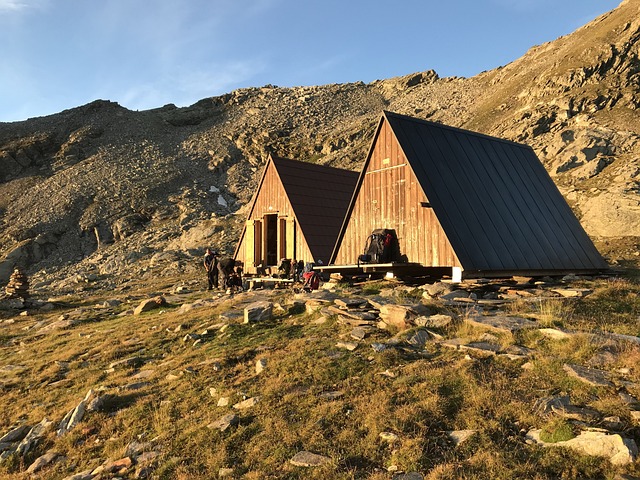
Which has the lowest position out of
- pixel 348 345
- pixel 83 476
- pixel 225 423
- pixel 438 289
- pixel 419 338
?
pixel 83 476

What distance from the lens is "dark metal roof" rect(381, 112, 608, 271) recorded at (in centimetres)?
1523

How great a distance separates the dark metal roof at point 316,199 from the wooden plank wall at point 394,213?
131 inches

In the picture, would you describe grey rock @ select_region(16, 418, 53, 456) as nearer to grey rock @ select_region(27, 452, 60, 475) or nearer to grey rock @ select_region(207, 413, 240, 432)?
grey rock @ select_region(27, 452, 60, 475)

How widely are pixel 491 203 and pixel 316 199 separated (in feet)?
32.1

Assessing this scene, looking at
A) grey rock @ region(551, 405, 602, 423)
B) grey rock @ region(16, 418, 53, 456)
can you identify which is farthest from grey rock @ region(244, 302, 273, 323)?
grey rock @ region(551, 405, 602, 423)

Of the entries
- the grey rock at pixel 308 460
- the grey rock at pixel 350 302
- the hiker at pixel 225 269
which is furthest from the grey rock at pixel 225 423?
the hiker at pixel 225 269

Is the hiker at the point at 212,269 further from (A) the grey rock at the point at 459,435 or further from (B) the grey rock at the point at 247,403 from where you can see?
(A) the grey rock at the point at 459,435

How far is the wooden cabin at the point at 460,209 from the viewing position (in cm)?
1514

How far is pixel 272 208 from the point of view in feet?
80.1

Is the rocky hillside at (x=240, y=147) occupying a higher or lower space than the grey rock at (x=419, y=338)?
→ higher

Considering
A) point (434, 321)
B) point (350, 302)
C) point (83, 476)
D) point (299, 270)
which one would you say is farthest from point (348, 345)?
point (299, 270)

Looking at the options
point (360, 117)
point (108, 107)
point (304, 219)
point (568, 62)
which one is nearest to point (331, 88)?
point (360, 117)

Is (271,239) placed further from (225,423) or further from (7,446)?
(225,423)

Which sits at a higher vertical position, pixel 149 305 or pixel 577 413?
pixel 577 413
